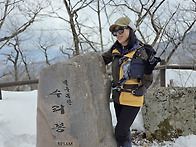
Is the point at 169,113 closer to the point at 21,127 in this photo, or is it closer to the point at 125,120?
the point at 125,120

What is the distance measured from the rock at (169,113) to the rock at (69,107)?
1.61 meters

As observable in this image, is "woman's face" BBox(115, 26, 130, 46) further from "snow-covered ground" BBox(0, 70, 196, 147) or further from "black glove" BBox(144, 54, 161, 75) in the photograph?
"snow-covered ground" BBox(0, 70, 196, 147)

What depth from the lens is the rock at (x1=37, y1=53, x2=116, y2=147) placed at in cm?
200

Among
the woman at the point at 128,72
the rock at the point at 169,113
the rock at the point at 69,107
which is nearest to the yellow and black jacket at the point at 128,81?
the woman at the point at 128,72

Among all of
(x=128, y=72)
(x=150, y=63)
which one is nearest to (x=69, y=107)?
(x=128, y=72)

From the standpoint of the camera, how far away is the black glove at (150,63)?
175cm

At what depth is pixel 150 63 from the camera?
1.76 meters

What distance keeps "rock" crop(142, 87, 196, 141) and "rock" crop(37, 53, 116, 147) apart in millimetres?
1606

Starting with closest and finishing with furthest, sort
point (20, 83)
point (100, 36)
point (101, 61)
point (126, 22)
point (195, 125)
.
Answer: point (126, 22) < point (101, 61) < point (195, 125) < point (20, 83) < point (100, 36)

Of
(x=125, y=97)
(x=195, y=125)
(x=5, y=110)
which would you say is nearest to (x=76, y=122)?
(x=125, y=97)

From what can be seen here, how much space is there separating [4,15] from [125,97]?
29.6 feet

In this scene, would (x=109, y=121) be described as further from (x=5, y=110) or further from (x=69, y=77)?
(x=5, y=110)

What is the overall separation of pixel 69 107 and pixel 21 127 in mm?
1890

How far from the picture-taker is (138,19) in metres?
8.42
